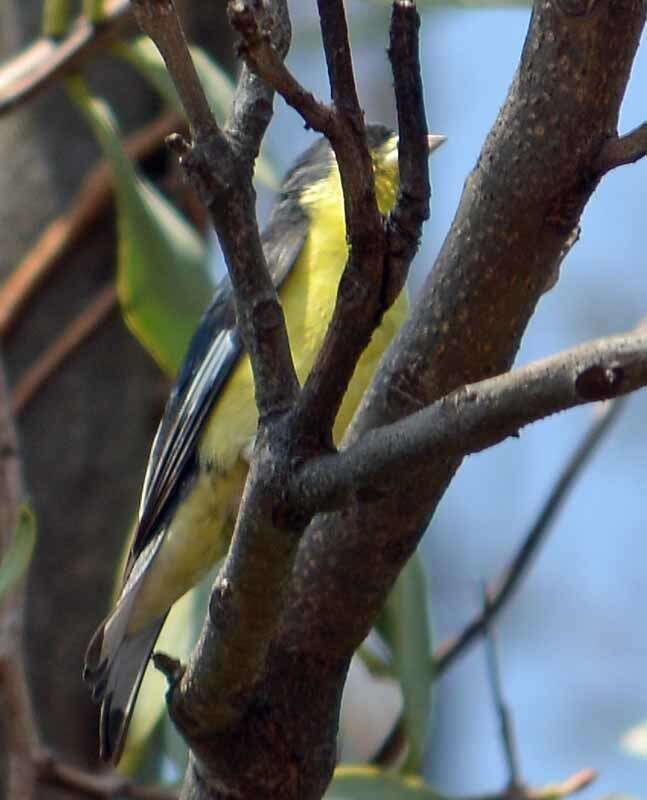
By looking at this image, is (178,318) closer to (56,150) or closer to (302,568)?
(56,150)

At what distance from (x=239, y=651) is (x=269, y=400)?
0.59 ft

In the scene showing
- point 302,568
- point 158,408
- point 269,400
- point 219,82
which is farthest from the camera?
point 158,408

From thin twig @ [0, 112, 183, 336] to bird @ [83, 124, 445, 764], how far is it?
18.1 inches

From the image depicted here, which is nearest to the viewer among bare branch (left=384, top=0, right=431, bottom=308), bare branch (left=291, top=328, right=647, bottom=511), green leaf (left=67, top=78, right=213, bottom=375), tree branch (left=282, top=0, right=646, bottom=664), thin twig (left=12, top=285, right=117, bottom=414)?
bare branch (left=291, top=328, right=647, bottom=511)

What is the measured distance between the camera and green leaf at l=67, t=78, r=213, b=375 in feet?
5.96

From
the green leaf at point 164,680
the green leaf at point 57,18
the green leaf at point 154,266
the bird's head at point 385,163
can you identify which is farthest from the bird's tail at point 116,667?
the green leaf at point 57,18

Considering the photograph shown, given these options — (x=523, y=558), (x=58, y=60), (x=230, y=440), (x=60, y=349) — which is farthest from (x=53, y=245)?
(x=523, y=558)

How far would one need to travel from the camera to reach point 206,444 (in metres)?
1.69

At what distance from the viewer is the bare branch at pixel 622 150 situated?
904 mm

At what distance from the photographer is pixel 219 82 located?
199 centimetres

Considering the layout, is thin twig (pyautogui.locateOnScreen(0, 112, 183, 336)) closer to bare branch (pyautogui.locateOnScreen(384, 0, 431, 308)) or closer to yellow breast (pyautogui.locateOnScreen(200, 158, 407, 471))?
yellow breast (pyautogui.locateOnScreen(200, 158, 407, 471))

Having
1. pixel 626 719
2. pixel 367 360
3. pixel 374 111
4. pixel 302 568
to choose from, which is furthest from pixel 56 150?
pixel 626 719

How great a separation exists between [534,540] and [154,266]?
0.58 metres

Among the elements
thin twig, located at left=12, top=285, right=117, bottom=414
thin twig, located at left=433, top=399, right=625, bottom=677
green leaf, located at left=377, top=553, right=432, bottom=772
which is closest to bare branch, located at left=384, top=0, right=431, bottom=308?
green leaf, located at left=377, top=553, right=432, bottom=772
